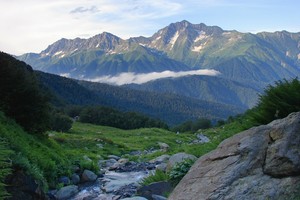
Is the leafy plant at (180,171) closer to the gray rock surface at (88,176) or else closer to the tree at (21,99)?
the gray rock surface at (88,176)

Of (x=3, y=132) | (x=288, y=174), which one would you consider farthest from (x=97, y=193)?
(x=288, y=174)

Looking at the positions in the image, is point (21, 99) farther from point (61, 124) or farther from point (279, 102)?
point (61, 124)

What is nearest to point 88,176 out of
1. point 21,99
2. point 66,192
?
point 66,192

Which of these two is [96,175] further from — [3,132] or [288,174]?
[288,174]

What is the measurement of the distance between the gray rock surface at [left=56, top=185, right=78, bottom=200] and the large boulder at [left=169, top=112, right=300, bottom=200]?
29.4 feet

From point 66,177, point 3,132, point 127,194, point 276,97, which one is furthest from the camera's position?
point 66,177

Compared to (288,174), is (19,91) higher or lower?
higher

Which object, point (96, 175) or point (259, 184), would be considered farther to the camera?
point (96, 175)

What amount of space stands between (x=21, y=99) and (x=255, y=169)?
17.0 m

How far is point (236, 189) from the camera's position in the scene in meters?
10.9

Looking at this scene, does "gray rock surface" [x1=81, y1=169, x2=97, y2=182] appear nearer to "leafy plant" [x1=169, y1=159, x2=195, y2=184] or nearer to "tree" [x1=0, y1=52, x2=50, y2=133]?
"tree" [x1=0, y1=52, x2=50, y2=133]

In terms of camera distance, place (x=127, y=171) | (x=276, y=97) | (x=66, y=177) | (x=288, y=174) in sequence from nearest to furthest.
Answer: (x=288, y=174) → (x=276, y=97) → (x=66, y=177) → (x=127, y=171)

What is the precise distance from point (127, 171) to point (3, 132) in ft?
45.5

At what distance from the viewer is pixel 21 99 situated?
24.3 metres
